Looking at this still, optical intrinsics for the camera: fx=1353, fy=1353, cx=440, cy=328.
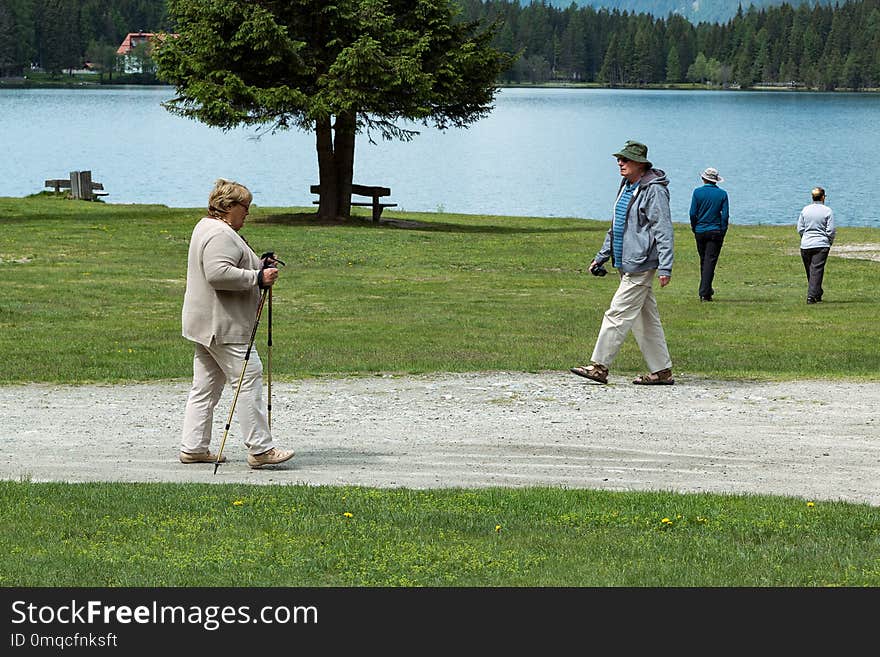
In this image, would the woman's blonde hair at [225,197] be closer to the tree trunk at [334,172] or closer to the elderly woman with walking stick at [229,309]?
the elderly woman with walking stick at [229,309]

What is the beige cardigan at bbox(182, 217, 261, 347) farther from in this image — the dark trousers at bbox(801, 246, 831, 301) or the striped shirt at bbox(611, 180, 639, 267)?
the dark trousers at bbox(801, 246, 831, 301)

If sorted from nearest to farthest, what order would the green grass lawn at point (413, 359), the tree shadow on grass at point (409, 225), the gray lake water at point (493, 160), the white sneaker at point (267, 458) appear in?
the green grass lawn at point (413, 359), the white sneaker at point (267, 458), the tree shadow on grass at point (409, 225), the gray lake water at point (493, 160)

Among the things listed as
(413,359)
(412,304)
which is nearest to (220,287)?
(413,359)

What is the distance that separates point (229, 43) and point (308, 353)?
20435 mm

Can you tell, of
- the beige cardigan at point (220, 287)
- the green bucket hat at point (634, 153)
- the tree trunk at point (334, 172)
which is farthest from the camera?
the tree trunk at point (334, 172)

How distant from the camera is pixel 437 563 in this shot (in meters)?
6.68

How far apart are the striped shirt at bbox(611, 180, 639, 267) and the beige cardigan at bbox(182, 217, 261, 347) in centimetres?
503

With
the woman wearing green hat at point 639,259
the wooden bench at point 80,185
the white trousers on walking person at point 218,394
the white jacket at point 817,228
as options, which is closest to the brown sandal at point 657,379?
the woman wearing green hat at point 639,259

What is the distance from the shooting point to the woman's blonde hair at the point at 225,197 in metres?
8.89

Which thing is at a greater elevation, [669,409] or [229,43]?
[229,43]

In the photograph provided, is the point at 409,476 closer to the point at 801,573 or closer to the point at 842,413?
the point at 801,573

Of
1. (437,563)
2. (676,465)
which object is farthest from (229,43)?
(437,563)

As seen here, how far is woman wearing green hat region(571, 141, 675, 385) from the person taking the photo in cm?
1297

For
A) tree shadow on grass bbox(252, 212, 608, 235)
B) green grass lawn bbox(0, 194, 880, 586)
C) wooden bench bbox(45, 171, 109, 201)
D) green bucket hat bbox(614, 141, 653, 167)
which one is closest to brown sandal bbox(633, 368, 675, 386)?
green grass lawn bbox(0, 194, 880, 586)
